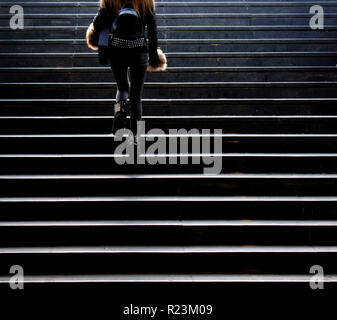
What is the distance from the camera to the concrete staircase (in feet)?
9.58

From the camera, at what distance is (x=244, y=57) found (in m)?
5.32

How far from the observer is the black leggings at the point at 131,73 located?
3.47 meters

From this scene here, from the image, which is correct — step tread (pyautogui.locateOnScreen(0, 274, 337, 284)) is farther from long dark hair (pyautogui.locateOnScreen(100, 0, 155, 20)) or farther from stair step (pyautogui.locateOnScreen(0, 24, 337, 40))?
stair step (pyautogui.locateOnScreen(0, 24, 337, 40))

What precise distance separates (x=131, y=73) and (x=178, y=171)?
0.97 m

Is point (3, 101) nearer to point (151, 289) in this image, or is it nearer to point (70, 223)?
point (70, 223)

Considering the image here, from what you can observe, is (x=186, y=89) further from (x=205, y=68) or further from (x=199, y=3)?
(x=199, y=3)

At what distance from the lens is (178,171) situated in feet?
11.8

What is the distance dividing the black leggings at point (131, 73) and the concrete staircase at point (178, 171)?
435 millimetres

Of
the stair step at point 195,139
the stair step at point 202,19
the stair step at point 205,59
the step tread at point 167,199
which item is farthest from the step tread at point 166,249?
the stair step at point 202,19

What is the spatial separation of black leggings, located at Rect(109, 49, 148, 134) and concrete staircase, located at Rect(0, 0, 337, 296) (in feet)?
1.43
